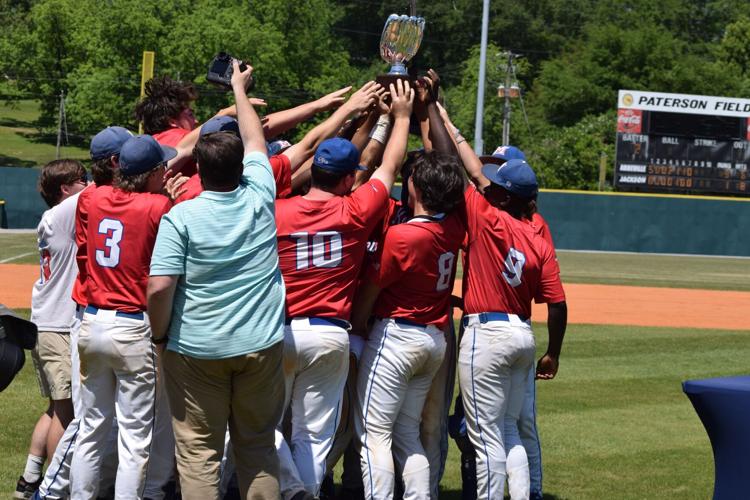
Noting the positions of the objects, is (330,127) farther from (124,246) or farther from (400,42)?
(124,246)

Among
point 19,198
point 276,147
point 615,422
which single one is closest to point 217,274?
point 276,147

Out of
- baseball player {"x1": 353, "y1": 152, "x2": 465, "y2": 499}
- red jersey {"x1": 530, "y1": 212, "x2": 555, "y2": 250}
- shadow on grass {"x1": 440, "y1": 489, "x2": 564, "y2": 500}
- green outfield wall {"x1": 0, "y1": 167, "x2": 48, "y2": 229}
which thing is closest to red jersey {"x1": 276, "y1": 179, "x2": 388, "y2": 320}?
baseball player {"x1": 353, "y1": 152, "x2": 465, "y2": 499}

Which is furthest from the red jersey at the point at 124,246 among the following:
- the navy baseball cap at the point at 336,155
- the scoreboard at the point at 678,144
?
the scoreboard at the point at 678,144

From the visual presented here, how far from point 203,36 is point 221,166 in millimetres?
50219

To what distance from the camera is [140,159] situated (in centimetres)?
521

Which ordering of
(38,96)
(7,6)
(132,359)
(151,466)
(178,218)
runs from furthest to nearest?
(7,6) < (38,96) < (151,466) < (132,359) < (178,218)

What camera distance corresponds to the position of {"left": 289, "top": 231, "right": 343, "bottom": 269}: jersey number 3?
17.7 feet

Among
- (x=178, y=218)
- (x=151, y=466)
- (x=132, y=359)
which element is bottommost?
(x=151, y=466)

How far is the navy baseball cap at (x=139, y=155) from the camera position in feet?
17.0

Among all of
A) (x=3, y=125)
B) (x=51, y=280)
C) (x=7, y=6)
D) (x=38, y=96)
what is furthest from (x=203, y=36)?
(x=51, y=280)

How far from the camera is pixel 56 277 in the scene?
6.24m

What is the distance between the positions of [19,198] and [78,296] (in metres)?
30.5

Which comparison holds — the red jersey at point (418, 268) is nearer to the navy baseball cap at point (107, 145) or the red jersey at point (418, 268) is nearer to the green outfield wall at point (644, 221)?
the navy baseball cap at point (107, 145)

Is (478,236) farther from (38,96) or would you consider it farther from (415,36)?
(38,96)
